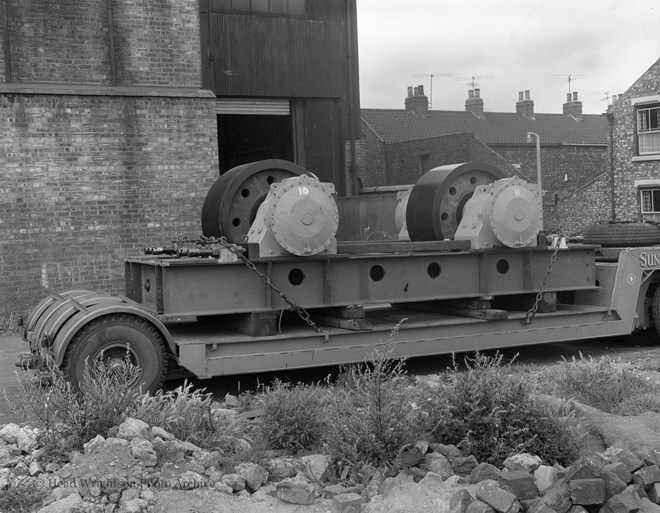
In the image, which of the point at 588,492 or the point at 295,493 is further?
the point at 295,493

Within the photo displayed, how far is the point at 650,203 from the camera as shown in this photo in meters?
31.8

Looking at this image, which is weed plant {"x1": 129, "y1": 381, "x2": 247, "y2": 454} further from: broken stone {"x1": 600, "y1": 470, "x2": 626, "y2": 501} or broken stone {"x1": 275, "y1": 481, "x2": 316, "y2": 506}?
broken stone {"x1": 600, "y1": 470, "x2": 626, "y2": 501}

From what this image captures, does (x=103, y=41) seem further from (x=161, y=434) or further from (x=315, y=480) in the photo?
(x=315, y=480)

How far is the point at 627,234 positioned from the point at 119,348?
24.4 ft

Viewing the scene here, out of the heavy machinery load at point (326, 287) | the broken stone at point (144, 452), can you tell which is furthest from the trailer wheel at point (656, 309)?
the broken stone at point (144, 452)

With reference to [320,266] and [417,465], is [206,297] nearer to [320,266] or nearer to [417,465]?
[320,266]

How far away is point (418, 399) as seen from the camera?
22.0ft

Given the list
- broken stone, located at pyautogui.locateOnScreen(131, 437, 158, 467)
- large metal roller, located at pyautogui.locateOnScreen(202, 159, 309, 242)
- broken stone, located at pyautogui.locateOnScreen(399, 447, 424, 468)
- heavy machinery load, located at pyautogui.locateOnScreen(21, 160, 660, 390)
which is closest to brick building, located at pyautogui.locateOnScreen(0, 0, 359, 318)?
heavy machinery load, located at pyautogui.locateOnScreen(21, 160, 660, 390)

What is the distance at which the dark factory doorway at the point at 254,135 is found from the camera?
18625 millimetres

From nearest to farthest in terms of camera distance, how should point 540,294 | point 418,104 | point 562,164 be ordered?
1. point 540,294
2. point 562,164
3. point 418,104

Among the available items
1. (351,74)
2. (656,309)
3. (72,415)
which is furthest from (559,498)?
(351,74)

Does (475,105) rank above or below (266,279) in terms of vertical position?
above

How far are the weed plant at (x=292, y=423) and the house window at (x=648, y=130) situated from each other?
2817 cm

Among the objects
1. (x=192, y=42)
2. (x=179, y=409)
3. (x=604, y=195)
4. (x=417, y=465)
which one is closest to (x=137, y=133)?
(x=192, y=42)
